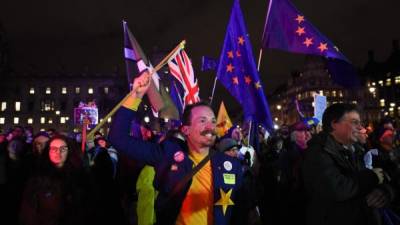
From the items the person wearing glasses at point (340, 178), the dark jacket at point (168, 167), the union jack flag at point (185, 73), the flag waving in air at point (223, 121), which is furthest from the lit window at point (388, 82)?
the dark jacket at point (168, 167)

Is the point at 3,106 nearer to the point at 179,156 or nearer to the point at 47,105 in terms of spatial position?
the point at 47,105

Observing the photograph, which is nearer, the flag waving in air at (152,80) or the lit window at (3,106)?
the flag waving in air at (152,80)

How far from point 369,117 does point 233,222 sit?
108 m

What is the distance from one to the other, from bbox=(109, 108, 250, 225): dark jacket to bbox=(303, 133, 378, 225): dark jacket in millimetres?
648

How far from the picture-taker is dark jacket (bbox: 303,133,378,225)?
3.03 meters

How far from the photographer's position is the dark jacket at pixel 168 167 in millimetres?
3244

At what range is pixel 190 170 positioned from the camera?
3.32 metres

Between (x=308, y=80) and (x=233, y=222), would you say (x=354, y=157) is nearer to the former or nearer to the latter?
(x=233, y=222)

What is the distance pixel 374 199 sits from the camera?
2.99 meters

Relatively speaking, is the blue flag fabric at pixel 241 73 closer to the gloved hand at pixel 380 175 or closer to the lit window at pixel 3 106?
the gloved hand at pixel 380 175

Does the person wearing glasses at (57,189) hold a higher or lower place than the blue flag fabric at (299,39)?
lower

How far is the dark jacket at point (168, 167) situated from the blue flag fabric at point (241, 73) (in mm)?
4895

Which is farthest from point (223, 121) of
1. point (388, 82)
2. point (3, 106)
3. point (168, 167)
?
point (388, 82)

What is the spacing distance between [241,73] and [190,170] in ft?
20.4
